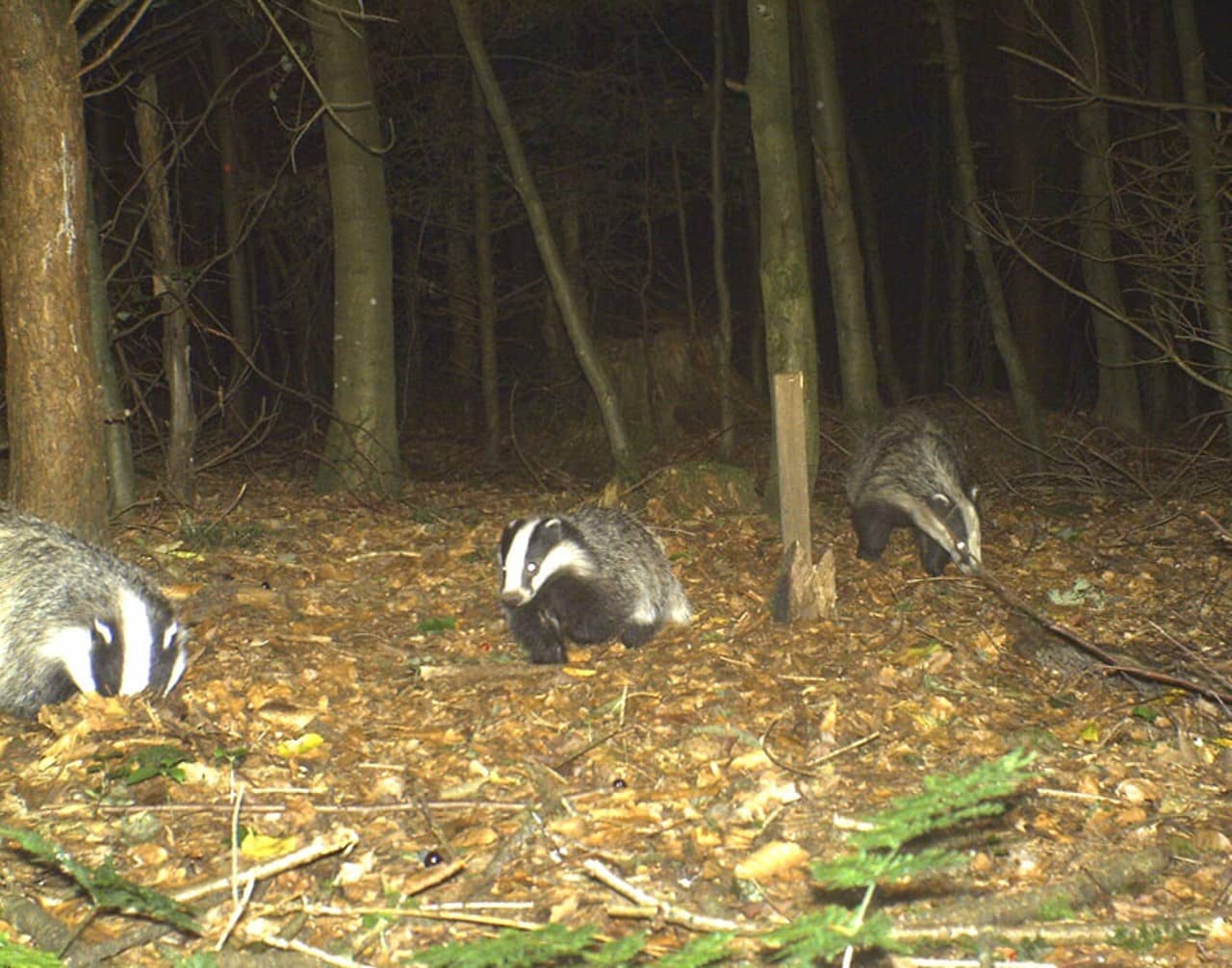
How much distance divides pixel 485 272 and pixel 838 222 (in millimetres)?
5383

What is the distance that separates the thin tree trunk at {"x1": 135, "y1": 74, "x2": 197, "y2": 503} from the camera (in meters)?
7.39

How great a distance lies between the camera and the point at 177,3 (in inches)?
516

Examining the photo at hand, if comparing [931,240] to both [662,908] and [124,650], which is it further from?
[662,908]

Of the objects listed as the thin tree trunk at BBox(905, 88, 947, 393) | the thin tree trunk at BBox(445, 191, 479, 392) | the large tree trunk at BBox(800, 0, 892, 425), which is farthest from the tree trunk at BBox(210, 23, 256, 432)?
the thin tree trunk at BBox(905, 88, 947, 393)

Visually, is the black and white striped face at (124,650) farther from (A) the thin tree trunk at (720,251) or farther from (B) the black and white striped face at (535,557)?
(A) the thin tree trunk at (720,251)

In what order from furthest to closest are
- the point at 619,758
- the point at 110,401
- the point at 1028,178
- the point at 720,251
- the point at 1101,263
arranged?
the point at 1028,178 < the point at 720,251 < the point at 1101,263 < the point at 110,401 < the point at 619,758

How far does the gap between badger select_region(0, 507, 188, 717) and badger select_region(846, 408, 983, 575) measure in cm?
436

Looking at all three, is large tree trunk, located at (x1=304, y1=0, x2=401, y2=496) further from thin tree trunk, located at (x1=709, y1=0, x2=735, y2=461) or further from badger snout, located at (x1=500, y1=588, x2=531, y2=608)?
thin tree trunk, located at (x1=709, y1=0, x2=735, y2=461)

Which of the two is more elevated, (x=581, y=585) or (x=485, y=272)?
(x=485, y=272)

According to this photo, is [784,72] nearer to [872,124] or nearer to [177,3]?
[177,3]

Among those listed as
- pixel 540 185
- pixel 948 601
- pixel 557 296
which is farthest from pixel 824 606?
pixel 540 185

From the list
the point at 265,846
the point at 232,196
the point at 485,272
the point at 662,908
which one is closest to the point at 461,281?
the point at 485,272

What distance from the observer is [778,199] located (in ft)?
24.5

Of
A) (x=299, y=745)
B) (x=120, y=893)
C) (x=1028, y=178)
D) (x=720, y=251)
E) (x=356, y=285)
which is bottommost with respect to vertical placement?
(x=299, y=745)
